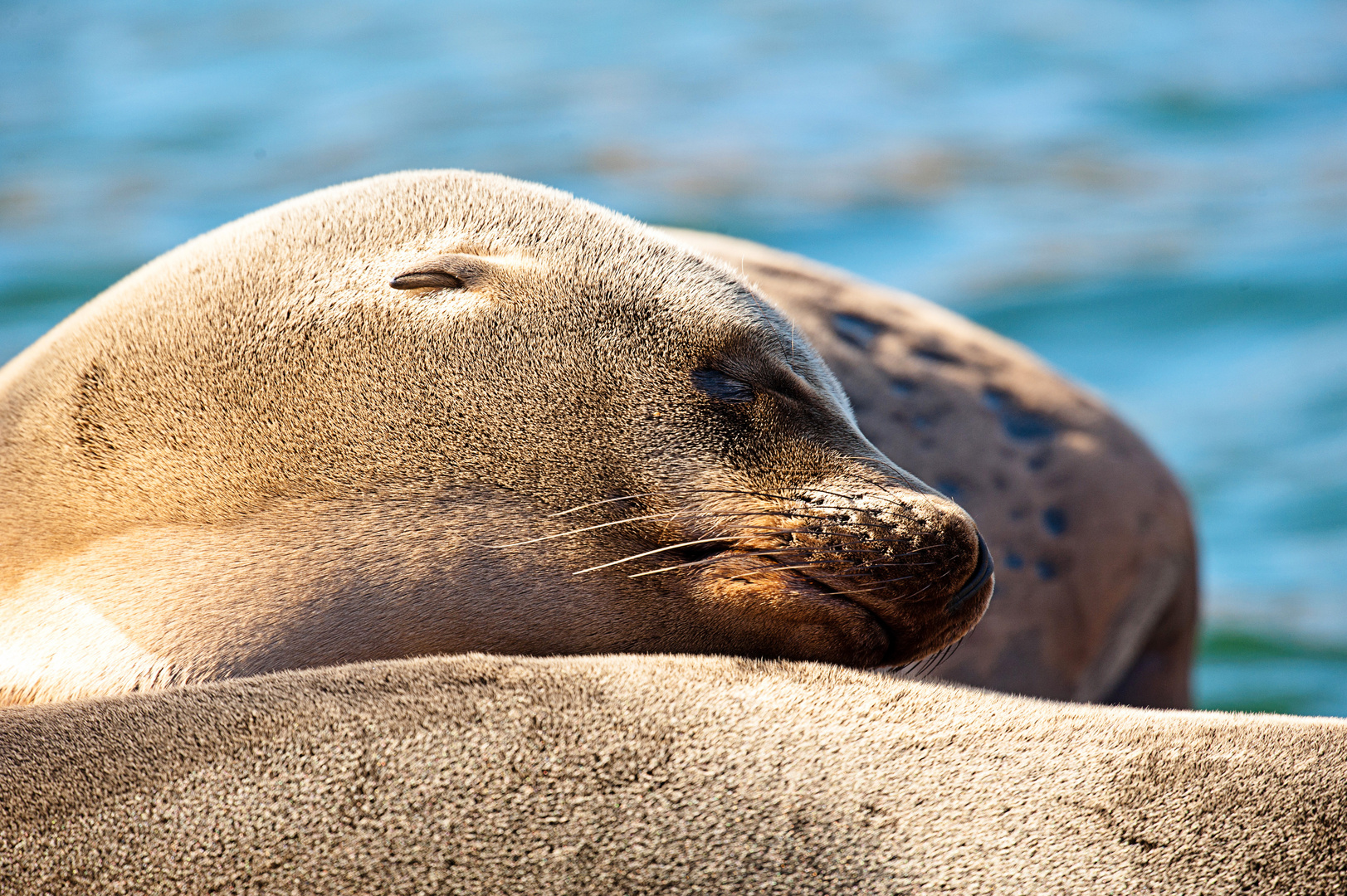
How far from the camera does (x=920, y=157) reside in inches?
320

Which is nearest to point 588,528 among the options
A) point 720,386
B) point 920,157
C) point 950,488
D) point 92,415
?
point 720,386

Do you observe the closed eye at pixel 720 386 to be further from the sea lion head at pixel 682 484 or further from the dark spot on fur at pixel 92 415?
the dark spot on fur at pixel 92 415

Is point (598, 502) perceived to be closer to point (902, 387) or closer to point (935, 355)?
point (902, 387)

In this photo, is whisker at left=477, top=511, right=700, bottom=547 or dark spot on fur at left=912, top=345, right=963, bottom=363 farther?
dark spot on fur at left=912, top=345, right=963, bottom=363

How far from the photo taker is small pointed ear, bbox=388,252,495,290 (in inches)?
71.2

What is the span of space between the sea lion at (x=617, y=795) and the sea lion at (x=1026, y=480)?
114cm

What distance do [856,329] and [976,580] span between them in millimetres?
1048

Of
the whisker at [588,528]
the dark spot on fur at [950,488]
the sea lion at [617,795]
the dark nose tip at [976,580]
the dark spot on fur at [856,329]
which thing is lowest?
the sea lion at [617,795]

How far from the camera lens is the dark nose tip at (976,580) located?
1.76m

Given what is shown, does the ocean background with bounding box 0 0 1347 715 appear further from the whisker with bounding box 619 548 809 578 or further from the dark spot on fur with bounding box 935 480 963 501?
the whisker with bounding box 619 548 809 578

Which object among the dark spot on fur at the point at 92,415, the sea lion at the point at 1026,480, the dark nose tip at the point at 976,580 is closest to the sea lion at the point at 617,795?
the dark nose tip at the point at 976,580

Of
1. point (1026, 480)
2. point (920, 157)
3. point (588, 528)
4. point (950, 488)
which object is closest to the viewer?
point (588, 528)

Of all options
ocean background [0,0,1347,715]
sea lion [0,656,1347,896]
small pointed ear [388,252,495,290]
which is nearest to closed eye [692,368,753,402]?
small pointed ear [388,252,495,290]

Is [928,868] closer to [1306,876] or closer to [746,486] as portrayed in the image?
[1306,876]
